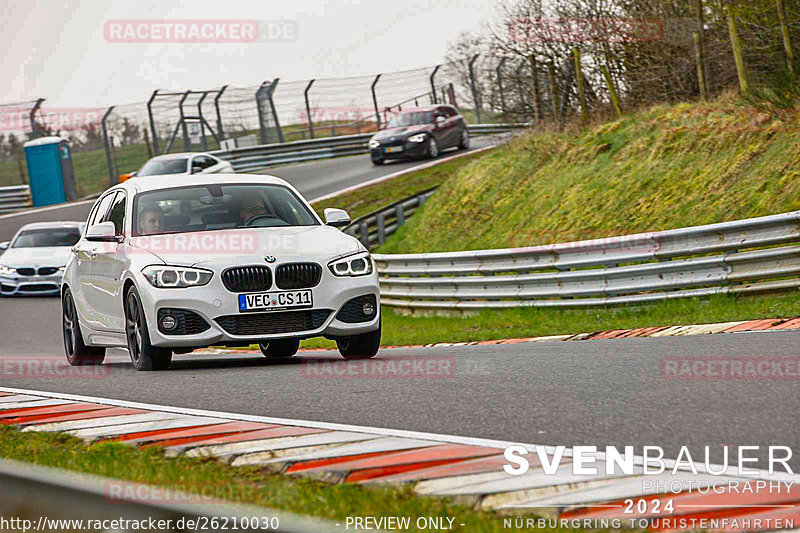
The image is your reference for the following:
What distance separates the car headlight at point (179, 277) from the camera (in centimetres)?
859

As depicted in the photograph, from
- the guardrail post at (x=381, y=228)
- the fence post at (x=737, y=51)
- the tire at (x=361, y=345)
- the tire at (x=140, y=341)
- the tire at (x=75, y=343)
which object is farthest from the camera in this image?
the guardrail post at (x=381, y=228)

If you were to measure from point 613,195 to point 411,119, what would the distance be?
18.5 metres

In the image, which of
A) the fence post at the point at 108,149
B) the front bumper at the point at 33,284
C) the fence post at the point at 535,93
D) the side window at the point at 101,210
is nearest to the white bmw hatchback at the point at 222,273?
the side window at the point at 101,210

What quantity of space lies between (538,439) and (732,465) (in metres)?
0.97

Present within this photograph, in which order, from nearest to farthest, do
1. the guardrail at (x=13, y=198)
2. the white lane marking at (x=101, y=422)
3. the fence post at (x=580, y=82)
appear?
the white lane marking at (x=101, y=422) → the fence post at (x=580, y=82) → the guardrail at (x=13, y=198)

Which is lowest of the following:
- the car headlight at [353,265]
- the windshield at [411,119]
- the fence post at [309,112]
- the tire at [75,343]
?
the tire at [75,343]

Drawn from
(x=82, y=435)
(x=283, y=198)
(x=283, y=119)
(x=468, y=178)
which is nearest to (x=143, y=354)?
Result: (x=283, y=198)

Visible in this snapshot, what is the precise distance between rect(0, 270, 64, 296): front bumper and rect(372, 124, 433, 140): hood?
1611 centimetres

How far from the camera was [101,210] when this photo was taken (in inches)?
Answer: 433

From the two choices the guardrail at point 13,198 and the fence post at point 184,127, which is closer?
the guardrail at point 13,198

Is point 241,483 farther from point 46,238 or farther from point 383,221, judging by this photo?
point 383,221

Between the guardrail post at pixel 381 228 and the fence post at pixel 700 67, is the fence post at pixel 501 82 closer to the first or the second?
the guardrail post at pixel 381 228

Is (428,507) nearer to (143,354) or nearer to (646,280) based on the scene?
(143,354)

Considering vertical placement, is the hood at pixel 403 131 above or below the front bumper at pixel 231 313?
above
